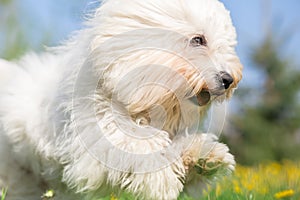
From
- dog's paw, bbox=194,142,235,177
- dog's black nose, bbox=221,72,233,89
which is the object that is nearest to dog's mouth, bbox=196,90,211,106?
dog's black nose, bbox=221,72,233,89

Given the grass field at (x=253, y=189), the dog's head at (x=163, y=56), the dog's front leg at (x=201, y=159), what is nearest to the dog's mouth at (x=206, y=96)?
the dog's head at (x=163, y=56)

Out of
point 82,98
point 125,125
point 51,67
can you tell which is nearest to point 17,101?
point 51,67

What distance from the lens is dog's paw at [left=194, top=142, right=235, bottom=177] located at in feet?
13.9

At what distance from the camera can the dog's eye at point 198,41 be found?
14.0ft

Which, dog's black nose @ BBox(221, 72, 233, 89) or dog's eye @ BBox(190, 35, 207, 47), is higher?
dog's eye @ BBox(190, 35, 207, 47)

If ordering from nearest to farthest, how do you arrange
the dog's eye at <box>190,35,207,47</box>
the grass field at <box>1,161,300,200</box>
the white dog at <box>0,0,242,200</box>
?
the white dog at <box>0,0,242,200</box> < the dog's eye at <box>190,35,207,47</box> < the grass field at <box>1,161,300,200</box>

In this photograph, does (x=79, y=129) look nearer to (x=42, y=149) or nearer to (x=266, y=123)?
(x=42, y=149)

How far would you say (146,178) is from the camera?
3982 mm

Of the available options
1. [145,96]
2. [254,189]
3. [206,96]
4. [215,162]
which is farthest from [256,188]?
[145,96]

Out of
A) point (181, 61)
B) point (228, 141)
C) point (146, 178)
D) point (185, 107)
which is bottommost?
point (228, 141)

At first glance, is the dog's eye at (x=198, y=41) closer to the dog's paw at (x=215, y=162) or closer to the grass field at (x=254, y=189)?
the dog's paw at (x=215, y=162)

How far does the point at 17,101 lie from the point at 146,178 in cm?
142

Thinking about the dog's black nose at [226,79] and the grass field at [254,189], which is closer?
the dog's black nose at [226,79]

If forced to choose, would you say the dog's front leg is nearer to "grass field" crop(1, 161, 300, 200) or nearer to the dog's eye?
"grass field" crop(1, 161, 300, 200)
